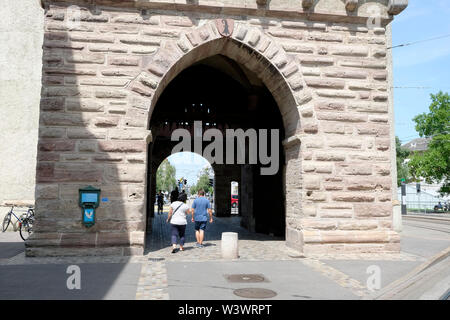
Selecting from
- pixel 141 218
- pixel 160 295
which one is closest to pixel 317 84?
pixel 141 218

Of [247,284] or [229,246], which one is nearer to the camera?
[247,284]

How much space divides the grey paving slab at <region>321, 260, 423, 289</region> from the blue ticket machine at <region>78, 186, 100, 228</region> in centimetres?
484

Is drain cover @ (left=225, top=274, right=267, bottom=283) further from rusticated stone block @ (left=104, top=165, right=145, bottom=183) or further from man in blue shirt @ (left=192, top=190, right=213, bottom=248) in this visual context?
man in blue shirt @ (left=192, top=190, right=213, bottom=248)

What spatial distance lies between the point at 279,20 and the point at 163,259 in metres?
6.07

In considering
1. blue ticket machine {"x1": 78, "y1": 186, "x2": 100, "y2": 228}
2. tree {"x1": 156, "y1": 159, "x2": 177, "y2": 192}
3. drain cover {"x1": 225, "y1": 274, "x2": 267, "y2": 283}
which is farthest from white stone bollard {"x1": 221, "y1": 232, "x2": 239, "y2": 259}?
tree {"x1": 156, "y1": 159, "x2": 177, "y2": 192}

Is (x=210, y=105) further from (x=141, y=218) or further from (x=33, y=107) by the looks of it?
(x=141, y=218)

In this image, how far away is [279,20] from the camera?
868 centimetres

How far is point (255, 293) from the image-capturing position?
191 inches

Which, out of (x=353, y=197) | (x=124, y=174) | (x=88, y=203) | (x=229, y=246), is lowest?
(x=229, y=246)

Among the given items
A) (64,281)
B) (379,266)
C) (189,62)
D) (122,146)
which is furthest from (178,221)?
(379,266)

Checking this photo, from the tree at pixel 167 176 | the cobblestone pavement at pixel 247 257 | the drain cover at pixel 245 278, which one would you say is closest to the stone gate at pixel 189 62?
the cobblestone pavement at pixel 247 257

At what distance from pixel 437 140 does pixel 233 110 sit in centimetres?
3000

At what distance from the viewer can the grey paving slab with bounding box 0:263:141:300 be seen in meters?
4.66

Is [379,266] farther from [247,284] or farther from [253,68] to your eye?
[253,68]
